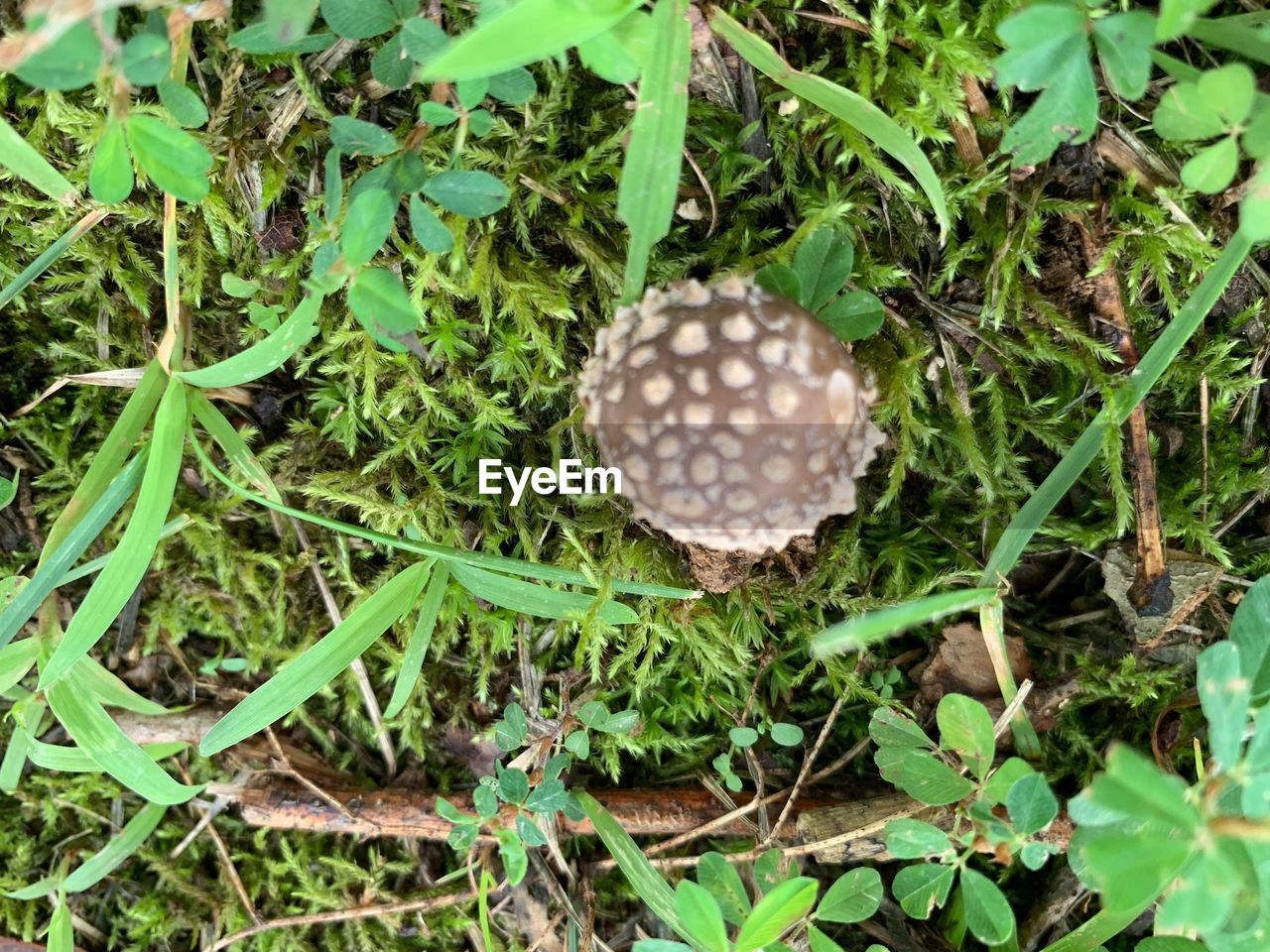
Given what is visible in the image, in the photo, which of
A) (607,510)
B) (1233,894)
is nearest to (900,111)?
(607,510)

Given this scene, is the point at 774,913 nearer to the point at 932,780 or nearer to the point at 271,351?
the point at 932,780

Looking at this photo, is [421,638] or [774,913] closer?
[774,913]

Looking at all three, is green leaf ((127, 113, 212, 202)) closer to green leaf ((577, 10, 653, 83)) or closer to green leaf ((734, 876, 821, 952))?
green leaf ((577, 10, 653, 83))

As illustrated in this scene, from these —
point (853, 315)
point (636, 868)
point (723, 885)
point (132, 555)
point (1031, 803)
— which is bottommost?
point (636, 868)

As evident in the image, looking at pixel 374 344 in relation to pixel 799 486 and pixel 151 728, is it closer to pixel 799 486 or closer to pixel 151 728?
pixel 799 486

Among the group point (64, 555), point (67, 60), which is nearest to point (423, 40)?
point (67, 60)

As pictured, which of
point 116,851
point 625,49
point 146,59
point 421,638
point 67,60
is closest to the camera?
point 67,60

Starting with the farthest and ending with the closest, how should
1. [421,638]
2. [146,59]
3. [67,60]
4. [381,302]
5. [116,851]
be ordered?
[116,851] < [421,638] < [381,302] < [146,59] < [67,60]
